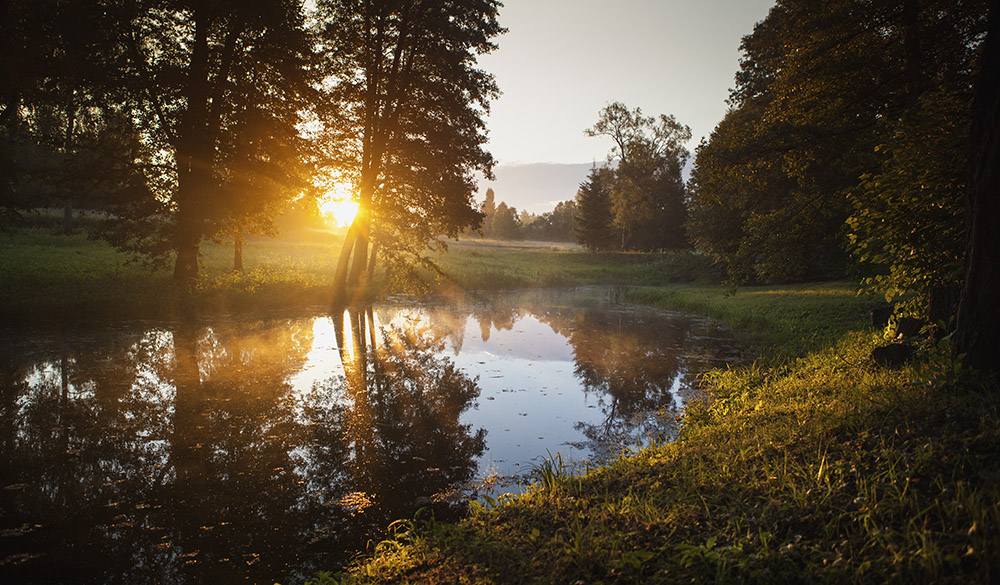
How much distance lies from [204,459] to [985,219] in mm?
9683

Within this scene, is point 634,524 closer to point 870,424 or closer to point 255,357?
point 870,424

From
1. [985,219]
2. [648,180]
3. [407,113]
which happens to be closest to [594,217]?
[648,180]

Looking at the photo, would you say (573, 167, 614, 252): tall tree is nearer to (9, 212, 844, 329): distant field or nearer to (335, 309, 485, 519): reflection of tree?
(9, 212, 844, 329): distant field

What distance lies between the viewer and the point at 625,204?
2164 inches

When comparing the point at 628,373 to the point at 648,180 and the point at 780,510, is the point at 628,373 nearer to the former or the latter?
the point at 780,510

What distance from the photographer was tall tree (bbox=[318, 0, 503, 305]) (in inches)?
816

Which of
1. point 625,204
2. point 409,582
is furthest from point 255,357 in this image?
point 625,204

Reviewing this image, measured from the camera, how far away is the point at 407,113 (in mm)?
21719

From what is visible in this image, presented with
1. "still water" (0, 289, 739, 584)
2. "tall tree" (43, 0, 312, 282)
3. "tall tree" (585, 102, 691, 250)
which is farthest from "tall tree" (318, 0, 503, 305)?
"tall tree" (585, 102, 691, 250)

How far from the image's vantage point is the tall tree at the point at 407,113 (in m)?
20.7

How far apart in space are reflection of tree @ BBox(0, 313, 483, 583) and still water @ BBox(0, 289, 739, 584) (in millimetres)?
26

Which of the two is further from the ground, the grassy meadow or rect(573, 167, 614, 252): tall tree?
rect(573, 167, 614, 252): tall tree

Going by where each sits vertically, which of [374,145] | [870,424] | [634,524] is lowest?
[634,524]

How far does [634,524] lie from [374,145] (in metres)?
20.3
